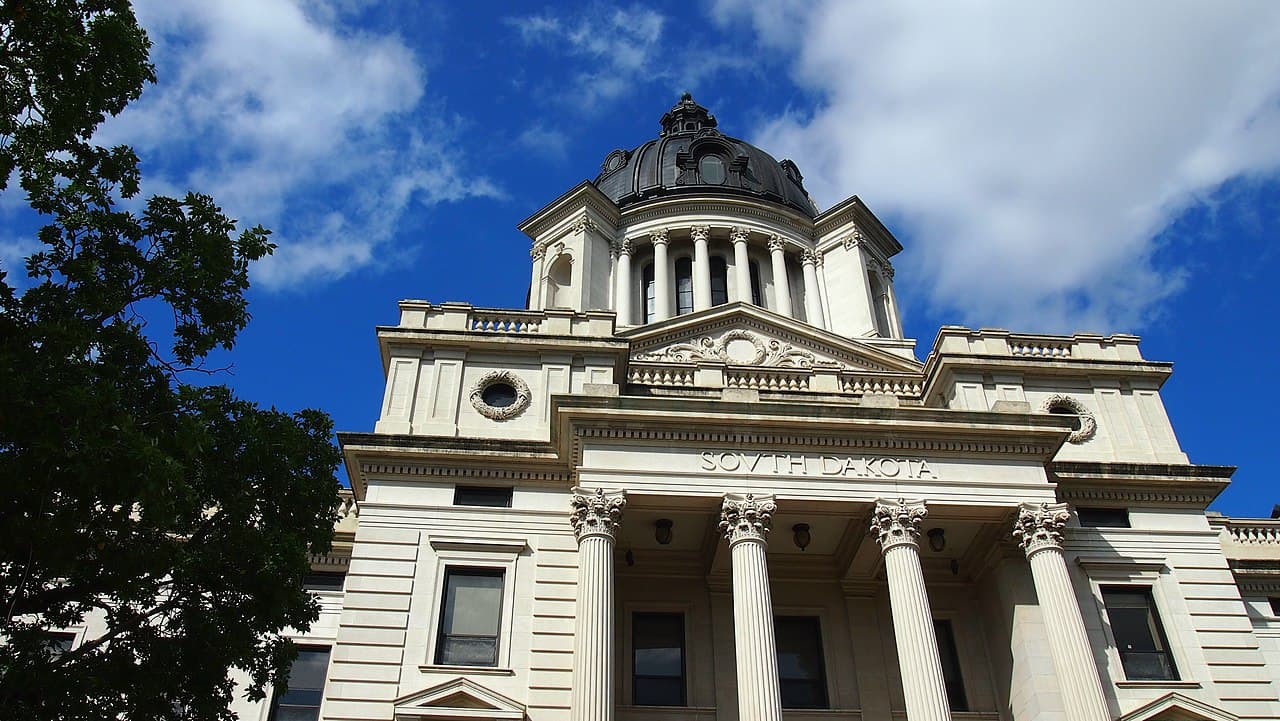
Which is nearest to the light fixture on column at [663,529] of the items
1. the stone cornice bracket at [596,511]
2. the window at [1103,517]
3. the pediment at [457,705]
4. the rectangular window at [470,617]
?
the stone cornice bracket at [596,511]

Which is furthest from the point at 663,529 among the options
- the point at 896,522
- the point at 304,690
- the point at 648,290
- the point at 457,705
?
the point at 648,290

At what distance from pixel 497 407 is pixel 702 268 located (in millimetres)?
18950

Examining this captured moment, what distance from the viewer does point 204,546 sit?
557 inches

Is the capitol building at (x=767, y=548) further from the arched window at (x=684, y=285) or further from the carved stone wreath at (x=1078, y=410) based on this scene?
the arched window at (x=684, y=285)

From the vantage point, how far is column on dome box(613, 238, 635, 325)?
127ft

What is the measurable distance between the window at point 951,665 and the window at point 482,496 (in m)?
9.19

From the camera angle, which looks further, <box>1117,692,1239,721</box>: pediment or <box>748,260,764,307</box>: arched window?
<box>748,260,764,307</box>: arched window

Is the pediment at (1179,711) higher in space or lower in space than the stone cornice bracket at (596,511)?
lower

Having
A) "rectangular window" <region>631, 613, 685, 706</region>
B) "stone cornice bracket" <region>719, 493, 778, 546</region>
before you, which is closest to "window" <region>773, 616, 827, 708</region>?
"rectangular window" <region>631, 613, 685, 706</region>

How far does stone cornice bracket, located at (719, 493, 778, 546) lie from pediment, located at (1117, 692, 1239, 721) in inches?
301

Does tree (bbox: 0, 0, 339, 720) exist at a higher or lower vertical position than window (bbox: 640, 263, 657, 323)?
lower

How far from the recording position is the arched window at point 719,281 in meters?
40.8

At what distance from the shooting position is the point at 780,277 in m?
40.4

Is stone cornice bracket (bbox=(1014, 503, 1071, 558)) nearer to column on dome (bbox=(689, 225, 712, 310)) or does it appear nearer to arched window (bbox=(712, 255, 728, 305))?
column on dome (bbox=(689, 225, 712, 310))
